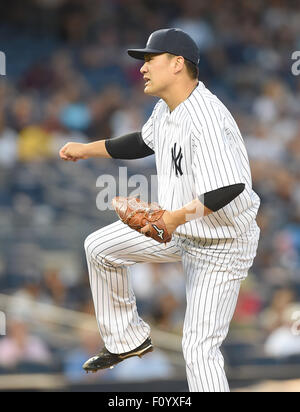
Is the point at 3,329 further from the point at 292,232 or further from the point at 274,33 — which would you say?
the point at 274,33

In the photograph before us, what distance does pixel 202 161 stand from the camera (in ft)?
9.37

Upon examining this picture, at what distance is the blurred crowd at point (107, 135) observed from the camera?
6.36m

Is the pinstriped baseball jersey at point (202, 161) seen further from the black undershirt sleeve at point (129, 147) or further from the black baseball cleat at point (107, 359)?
the black baseball cleat at point (107, 359)

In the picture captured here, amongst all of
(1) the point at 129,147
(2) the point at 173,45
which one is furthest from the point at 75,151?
(2) the point at 173,45

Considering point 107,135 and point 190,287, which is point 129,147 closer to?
point 190,287

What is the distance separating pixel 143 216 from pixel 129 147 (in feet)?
1.76

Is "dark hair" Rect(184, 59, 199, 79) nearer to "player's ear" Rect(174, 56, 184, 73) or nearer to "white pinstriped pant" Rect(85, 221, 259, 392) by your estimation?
"player's ear" Rect(174, 56, 184, 73)

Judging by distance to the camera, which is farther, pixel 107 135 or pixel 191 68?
pixel 107 135

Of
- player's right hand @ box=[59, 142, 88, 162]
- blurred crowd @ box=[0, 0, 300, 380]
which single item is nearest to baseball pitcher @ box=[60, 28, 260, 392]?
player's right hand @ box=[59, 142, 88, 162]

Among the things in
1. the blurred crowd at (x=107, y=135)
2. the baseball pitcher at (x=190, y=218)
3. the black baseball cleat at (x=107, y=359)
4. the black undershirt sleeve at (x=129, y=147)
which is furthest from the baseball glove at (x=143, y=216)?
the blurred crowd at (x=107, y=135)

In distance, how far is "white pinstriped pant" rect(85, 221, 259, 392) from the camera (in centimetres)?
299

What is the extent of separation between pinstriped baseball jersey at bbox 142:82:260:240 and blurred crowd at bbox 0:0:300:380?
2970 millimetres

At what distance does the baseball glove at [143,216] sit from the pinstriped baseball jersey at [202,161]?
0.14 m

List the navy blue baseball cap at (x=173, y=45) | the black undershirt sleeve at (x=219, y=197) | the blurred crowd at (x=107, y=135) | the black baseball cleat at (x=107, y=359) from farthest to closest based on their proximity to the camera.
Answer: the blurred crowd at (x=107, y=135) → the black baseball cleat at (x=107, y=359) → the navy blue baseball cap at (x=173, y=45) → the black undershirt sleeve at (x=219, y=197)
